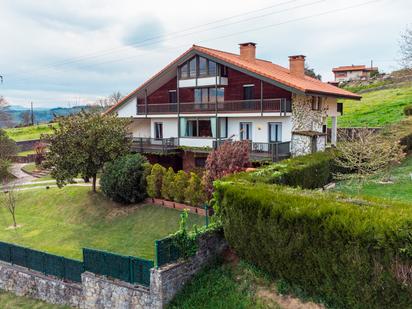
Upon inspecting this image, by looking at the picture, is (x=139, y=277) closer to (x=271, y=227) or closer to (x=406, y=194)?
(x=271, y=227)

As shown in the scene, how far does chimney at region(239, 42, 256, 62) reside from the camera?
96.3 ft

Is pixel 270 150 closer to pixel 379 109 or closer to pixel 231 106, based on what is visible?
pixel 231 106

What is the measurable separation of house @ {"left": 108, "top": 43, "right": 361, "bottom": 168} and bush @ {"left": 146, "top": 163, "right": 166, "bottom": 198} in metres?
5.06

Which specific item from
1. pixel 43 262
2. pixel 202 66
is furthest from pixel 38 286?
pixel 202 66

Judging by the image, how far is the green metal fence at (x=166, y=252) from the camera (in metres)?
11.6

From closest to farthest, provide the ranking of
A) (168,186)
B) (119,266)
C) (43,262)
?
(119,266) < (43,262) < (168,186)

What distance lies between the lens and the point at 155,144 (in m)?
29.8

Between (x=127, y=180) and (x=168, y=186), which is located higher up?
(x=127, y=180)

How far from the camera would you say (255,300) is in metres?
10.7

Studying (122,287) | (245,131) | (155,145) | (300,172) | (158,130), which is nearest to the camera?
(122,287)

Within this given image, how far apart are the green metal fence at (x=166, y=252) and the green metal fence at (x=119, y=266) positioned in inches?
13.9

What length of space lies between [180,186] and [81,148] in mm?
7885

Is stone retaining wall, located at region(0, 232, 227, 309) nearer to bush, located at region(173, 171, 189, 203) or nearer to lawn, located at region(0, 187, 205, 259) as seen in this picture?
lawn, located at region(0, 187, 205, 259)

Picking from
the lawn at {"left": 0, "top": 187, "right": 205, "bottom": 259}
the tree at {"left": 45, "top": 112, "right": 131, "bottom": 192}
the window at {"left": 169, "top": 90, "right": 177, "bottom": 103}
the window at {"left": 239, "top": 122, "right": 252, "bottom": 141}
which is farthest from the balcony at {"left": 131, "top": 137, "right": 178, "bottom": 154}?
the window at {"left": 239, "top": 122, "right": 252, "bottom": 141}
